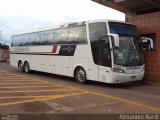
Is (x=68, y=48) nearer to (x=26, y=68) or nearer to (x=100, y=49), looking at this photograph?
(x=100, y=49)

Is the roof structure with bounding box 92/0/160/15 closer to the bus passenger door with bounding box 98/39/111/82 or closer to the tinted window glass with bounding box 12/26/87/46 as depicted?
the tinted window glass with bounding box 12/26/87/46

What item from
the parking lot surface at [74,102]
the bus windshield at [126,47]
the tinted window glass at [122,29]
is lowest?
the parking lot surface at [74,102]

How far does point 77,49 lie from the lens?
48.4ft

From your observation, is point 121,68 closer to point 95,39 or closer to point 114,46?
point 114,46

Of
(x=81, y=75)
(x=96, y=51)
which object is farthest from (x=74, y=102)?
(x=81, y=75)

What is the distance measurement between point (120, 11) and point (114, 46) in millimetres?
5426

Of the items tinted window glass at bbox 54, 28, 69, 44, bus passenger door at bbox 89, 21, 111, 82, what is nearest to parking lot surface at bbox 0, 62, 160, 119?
bus passenger door at bbox 89, 21, 111, 82

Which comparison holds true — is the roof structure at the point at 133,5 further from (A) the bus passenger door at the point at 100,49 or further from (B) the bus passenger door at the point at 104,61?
(B) the bus passenger door at the point at 104,61

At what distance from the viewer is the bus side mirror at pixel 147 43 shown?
14.0 m

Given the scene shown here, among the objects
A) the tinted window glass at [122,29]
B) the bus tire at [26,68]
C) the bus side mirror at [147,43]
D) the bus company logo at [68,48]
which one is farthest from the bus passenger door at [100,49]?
the bus tire at [26,68]

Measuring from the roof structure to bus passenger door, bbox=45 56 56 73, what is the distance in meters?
4.34

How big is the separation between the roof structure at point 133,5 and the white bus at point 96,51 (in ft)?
7.41

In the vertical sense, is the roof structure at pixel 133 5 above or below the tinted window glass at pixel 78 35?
above

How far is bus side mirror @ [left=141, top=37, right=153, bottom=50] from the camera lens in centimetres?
1396
